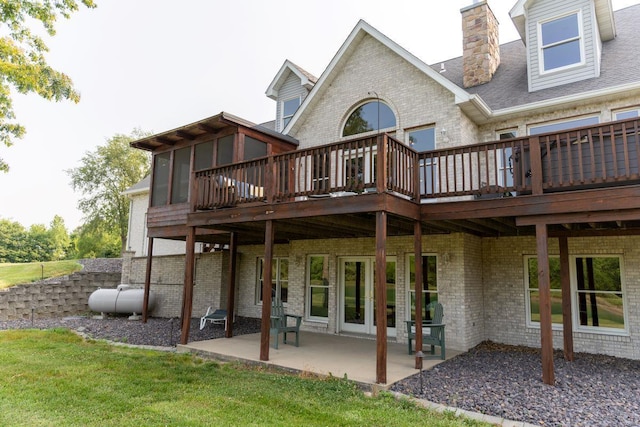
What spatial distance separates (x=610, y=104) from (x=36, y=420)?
37.8 ft

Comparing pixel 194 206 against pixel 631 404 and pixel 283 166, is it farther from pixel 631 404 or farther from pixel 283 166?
pixel 631 404

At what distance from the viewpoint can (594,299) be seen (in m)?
8.54

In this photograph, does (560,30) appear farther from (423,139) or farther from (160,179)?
(160,179)

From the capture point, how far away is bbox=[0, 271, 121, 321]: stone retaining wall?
45.1 feet

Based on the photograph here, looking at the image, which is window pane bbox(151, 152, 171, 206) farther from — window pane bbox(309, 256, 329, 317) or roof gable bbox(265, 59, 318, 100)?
window pane bbox(309, 256, 329, 317)

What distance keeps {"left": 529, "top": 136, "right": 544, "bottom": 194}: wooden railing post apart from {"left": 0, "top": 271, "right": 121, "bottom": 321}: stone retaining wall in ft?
52.7

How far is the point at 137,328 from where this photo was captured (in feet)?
39.0

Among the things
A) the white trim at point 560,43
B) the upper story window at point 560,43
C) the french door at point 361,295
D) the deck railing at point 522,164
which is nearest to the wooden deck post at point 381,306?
the deck railing at point 522,164

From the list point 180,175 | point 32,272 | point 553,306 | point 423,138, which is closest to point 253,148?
point 180,175

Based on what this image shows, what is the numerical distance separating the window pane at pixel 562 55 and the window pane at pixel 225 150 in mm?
8651

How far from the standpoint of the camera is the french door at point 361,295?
1034 cm

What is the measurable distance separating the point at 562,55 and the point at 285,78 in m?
8.87

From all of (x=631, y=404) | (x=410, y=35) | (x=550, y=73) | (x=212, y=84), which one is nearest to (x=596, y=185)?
(x=631, y=404)

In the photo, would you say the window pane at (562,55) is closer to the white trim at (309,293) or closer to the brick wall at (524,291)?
the brick wall at (524,291)
